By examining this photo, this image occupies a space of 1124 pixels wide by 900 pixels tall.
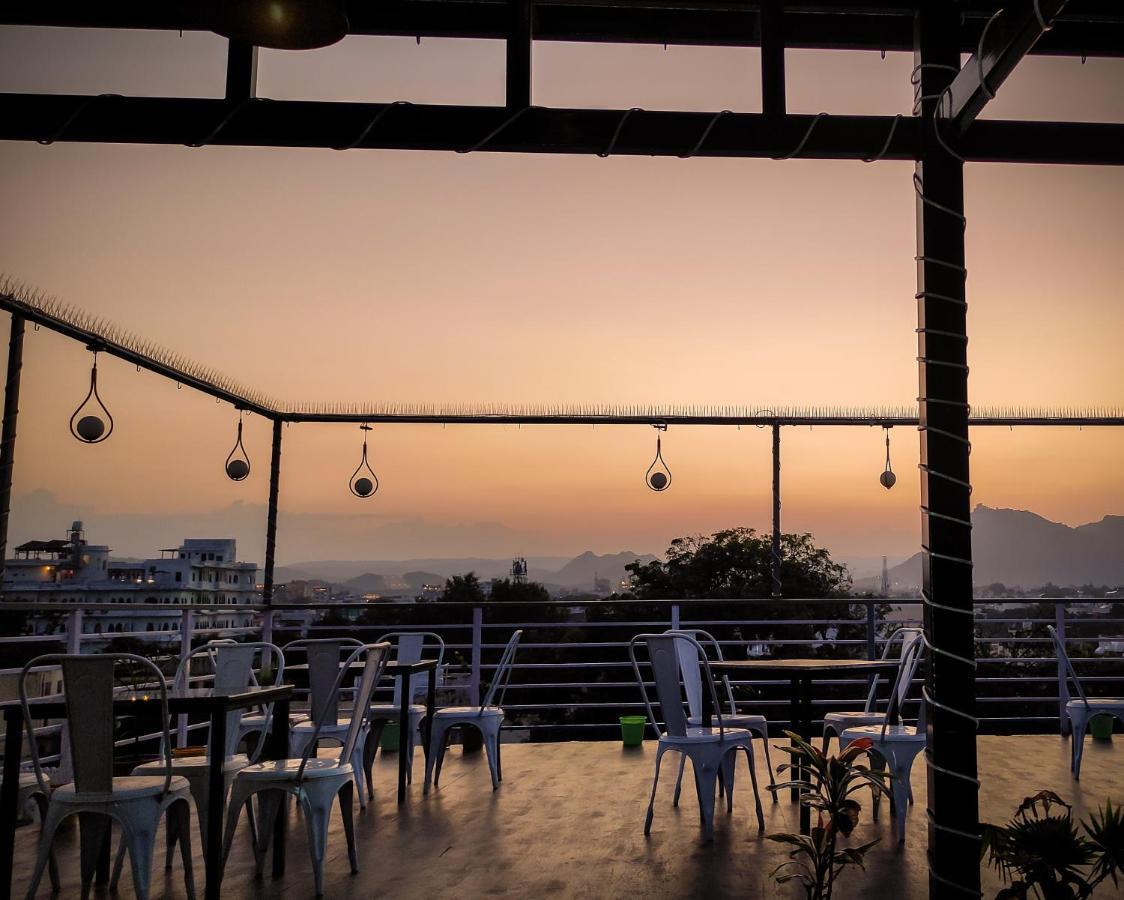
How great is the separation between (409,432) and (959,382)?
16.4 feet

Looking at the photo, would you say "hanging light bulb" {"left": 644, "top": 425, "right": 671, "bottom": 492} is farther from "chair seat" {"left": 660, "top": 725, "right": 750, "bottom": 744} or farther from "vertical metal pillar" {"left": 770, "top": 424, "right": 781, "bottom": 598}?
"chair seat" {"left": 660, "top": 725, "right": 750, "bottom": 744}

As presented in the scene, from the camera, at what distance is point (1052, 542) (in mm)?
8594

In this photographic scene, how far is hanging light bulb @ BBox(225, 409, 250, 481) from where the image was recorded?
6.83 meters

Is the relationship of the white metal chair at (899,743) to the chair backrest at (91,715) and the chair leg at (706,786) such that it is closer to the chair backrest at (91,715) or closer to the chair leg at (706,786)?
the chair leg at (706,786)

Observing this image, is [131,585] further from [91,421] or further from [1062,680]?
[1062,680]

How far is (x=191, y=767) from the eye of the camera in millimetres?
3719

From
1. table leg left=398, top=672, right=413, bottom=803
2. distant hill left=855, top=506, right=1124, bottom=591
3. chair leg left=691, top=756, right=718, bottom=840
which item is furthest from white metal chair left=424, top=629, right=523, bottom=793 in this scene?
distant hill left=855, top=506, right=1124, bottom=591

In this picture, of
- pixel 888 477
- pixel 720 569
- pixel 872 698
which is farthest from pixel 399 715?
pixel 720 569

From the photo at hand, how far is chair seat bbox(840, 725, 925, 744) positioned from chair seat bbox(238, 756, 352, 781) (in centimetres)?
217

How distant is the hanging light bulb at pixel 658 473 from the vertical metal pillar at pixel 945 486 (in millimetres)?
4346

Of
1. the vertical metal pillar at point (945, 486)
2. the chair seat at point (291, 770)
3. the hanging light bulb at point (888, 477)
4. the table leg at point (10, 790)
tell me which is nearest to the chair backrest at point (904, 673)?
the vertical metal pillar at point (945, 486)

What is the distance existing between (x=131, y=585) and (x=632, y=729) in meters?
3.42

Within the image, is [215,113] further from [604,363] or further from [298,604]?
[604,363]

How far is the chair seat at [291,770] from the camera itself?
3.49 metres
